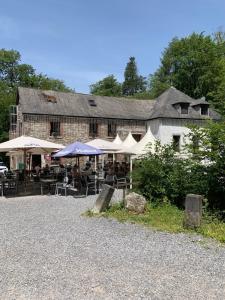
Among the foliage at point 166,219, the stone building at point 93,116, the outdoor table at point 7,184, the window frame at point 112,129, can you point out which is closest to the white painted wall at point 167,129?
the stone building at point 93,116

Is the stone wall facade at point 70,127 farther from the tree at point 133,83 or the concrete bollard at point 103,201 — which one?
the tree at point 133,83

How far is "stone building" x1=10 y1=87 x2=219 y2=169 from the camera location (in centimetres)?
3055

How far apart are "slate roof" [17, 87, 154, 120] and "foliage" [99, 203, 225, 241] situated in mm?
20885

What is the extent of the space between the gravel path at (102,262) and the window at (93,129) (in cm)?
2284

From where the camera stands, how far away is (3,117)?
46.0 metres

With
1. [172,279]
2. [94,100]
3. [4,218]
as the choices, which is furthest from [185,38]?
[172,279]

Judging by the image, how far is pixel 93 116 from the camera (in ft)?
106

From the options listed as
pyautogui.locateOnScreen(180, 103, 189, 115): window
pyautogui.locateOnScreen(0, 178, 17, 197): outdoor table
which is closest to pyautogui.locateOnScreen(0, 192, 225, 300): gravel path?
pyautogui.locateOnScreen(0, 178, 17, 197): outdoor table

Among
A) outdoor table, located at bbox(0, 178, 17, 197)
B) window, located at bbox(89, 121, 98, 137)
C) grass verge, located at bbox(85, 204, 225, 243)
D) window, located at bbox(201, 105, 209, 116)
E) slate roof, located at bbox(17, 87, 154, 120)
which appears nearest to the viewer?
grass verge, located at bbox(85, 204, 225, 243)

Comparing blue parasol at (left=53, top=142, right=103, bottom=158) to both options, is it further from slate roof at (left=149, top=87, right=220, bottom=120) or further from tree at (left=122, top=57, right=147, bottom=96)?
tree at (left=122, top=57, right=147, bottom=96)

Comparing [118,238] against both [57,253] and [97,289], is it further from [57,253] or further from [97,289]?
[97,289]

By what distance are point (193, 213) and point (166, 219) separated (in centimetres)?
109

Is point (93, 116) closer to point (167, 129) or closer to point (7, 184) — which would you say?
point (167, 129)

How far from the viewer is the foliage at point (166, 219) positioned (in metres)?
8.31
